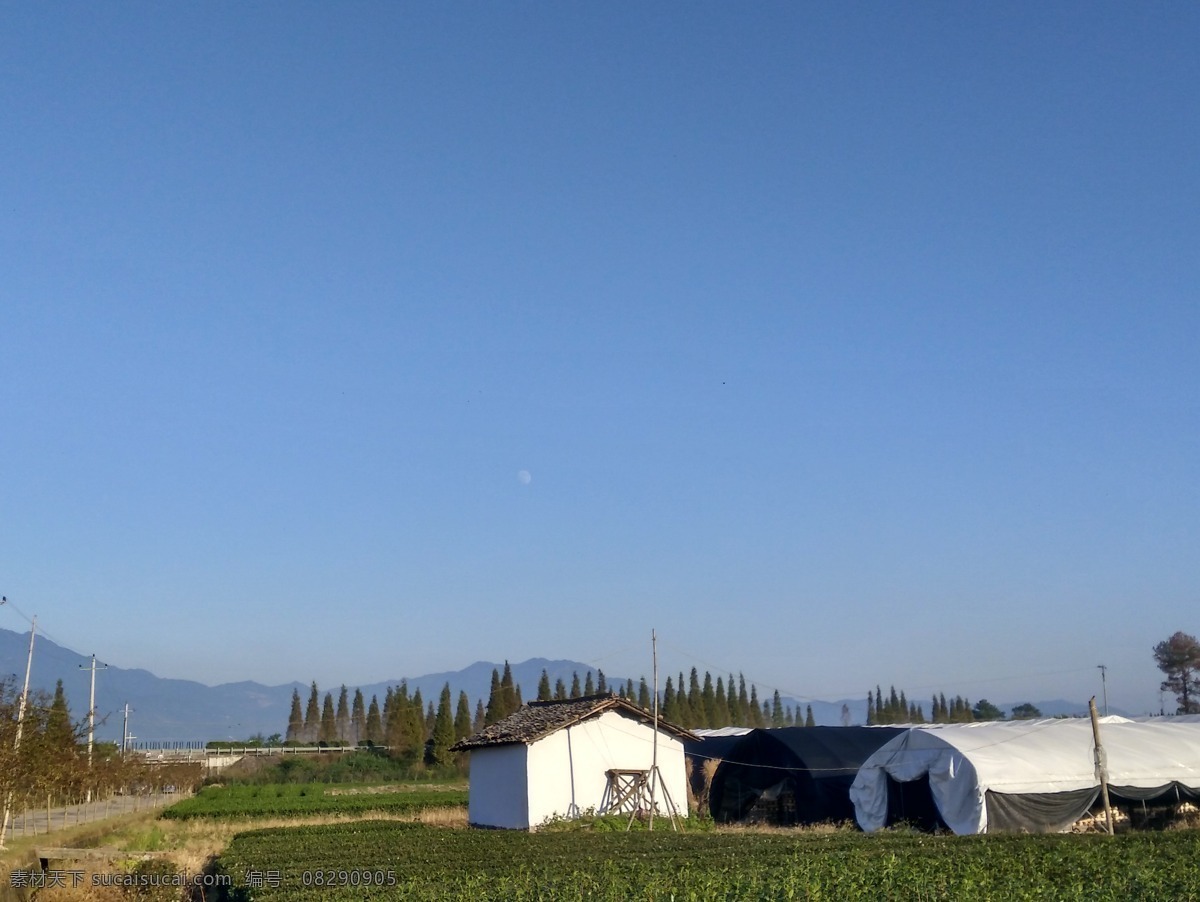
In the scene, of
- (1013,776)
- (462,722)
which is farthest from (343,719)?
(1013,776)

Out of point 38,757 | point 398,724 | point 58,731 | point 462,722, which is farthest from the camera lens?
point 398,724

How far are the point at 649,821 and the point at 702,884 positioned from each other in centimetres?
1990

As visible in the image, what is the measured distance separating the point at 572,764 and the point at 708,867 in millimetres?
16488

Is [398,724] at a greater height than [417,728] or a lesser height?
greater

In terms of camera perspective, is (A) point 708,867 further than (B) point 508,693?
No

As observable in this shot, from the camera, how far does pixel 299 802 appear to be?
52.7 metres

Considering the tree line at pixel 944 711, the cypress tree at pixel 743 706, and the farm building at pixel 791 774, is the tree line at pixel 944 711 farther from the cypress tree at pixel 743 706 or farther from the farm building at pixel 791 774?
the farm building at pixel 791 774

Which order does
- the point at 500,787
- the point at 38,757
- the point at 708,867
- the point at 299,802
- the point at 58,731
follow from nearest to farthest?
the point at 708,867 < the point at 38,757 < the point at 500,787 < the point at 58,731 < the point at 299,802

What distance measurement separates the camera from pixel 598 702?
39.5m

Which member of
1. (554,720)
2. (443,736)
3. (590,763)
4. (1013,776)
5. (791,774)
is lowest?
(443,736)

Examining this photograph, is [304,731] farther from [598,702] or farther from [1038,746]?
[1038,746]

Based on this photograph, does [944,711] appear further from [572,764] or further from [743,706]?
[572,764]

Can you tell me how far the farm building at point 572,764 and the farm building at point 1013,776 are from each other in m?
7.89

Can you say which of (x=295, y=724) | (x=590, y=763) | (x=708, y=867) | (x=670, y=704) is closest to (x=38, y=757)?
(x=590, y=763)
